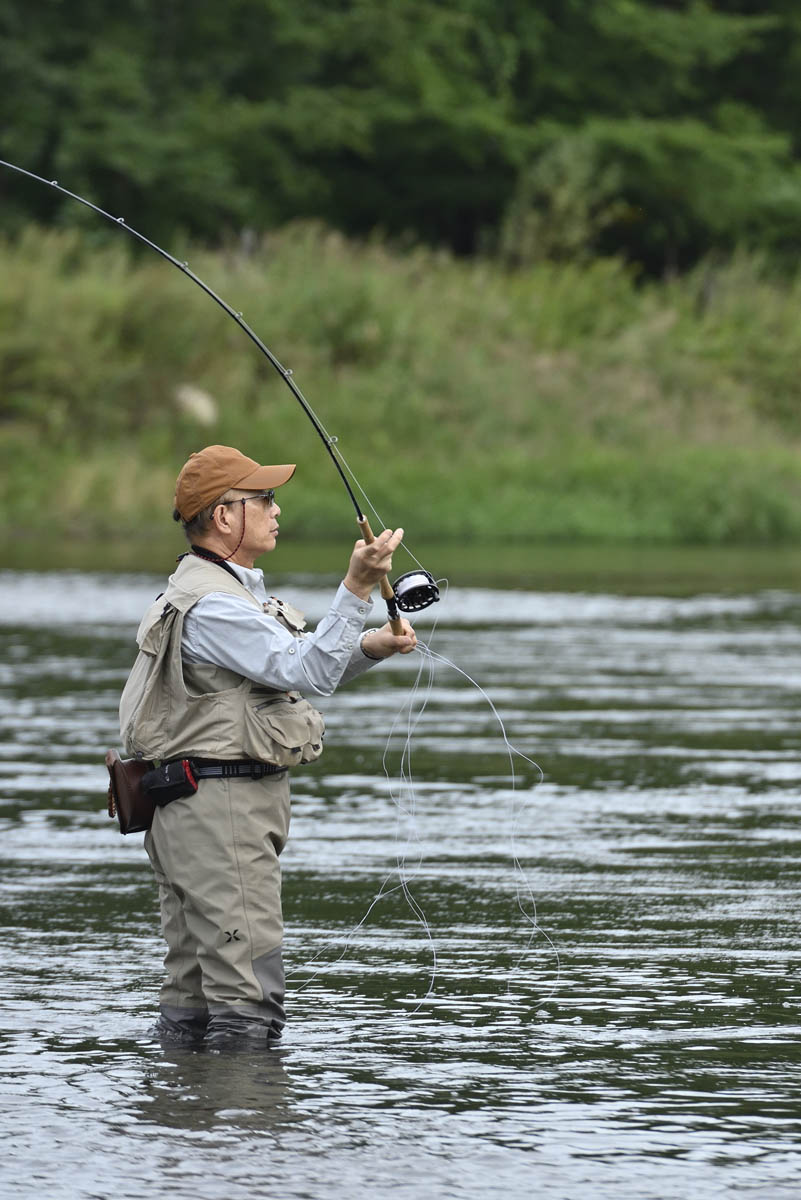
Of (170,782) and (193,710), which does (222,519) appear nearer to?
(193,710)

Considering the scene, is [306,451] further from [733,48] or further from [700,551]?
[733,48]

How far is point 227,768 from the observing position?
5.69m

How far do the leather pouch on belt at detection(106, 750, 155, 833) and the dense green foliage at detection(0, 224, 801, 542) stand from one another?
24222 millimetres

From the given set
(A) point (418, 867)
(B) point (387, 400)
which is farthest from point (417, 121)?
(A) point (418, 867)

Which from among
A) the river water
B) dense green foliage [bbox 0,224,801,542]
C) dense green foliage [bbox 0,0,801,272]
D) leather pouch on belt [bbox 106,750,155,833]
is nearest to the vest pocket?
leather pouch on belt [bbox 106,750,155,833]

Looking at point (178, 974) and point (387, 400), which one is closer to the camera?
point (178, 974)

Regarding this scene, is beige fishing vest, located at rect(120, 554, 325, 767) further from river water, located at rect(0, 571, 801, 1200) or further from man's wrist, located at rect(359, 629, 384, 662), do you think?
river water, located at rect(0, 571, 801, 1200)

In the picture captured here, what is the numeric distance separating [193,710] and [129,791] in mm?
238

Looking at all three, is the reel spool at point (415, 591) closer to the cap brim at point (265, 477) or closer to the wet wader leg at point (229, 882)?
the cap brim at point (265, 477)

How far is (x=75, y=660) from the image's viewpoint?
642 inches

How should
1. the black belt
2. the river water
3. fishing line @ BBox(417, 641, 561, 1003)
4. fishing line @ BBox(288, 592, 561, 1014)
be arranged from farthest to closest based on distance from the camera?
fishing line @ BBox(288, 592, 561, 1014) < fishing line @ BBox(417, 641, 561, 1003) < the black belt < the river water

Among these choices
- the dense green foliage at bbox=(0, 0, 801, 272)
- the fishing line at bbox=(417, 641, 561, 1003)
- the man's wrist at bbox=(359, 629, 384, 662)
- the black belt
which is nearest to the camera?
the black belt

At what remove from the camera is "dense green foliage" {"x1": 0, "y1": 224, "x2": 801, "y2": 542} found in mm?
30875

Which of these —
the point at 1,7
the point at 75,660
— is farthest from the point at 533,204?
the point at 75,660
